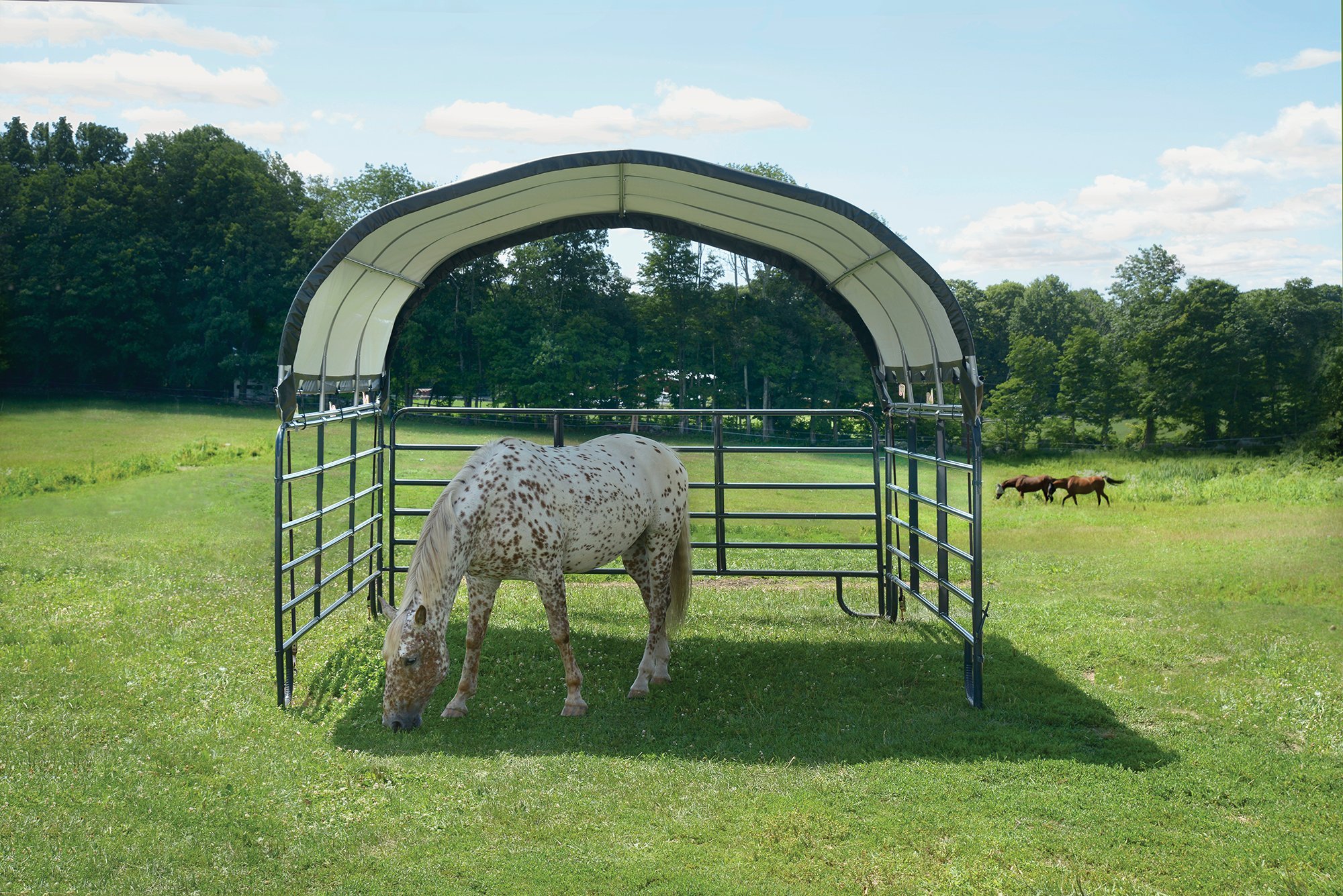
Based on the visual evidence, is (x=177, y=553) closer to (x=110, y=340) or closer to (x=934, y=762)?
(x=934, y=762)

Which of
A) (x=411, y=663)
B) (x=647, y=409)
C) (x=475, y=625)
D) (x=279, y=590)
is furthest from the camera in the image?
(x=647, y=409)

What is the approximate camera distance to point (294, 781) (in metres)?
4.44

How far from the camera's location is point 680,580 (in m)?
6.71

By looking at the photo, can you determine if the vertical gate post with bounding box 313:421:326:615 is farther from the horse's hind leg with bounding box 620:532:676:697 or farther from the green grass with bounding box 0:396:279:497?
the green grass with bounding box 0:396:279:497

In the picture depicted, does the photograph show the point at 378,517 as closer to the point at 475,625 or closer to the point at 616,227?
the point at 475,625

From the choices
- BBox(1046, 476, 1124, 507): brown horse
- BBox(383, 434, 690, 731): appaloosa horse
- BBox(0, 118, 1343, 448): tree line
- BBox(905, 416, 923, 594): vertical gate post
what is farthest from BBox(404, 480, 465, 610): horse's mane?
BBox(0, 118, 1343, 448): tree line

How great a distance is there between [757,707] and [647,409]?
2446mm

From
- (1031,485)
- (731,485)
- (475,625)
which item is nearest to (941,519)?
(731,485)

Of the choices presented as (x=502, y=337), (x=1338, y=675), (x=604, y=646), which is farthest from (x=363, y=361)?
(x=502, y=337)

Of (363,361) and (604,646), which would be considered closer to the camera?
(604,646)

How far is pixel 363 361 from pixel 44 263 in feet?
105

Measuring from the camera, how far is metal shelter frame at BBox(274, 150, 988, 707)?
5910mm

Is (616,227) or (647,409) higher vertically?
(616,227)

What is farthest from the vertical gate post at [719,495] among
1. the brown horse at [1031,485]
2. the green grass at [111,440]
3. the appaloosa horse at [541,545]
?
the green grass at [111,440]
